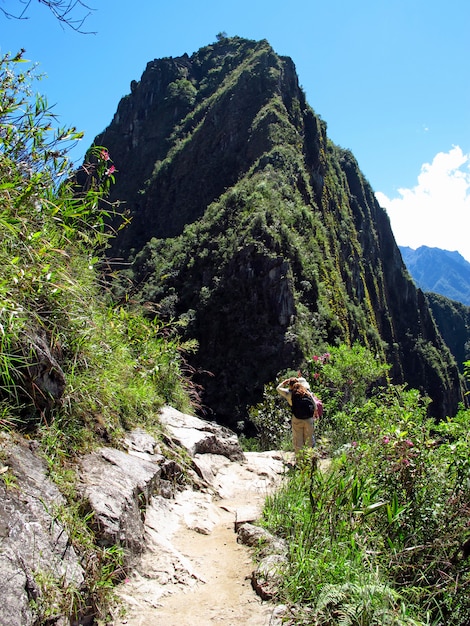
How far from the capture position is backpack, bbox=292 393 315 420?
246 inches

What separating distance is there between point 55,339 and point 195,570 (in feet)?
6.05

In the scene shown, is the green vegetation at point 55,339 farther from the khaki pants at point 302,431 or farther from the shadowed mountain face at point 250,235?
the khaki pants at point 302,431

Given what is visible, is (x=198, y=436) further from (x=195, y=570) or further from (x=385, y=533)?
(x=385, y=533)

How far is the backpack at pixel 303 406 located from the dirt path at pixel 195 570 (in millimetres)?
1427

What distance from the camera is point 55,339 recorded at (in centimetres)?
338

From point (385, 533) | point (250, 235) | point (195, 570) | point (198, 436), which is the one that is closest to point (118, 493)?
point (195, 570)

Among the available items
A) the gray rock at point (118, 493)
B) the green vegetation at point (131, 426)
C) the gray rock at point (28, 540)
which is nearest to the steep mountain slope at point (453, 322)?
the green vegetation at point (131, 426)

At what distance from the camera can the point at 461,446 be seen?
3.15 metres

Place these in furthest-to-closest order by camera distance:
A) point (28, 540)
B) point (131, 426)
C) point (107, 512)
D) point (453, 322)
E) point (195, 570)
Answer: point (453, 322)
point (131, 426)
point (195, 570)
point (107, 512)
point (28, 540)

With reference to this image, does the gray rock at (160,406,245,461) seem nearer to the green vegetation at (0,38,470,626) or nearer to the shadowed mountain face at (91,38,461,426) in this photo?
the green vegetation at (0,38,470,626)

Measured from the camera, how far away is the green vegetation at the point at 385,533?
8.63 ft

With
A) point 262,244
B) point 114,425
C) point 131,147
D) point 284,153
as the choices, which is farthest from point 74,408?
point 131,147

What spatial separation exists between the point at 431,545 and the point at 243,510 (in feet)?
6.10

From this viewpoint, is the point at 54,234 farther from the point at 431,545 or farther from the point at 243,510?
the point at 431,545
